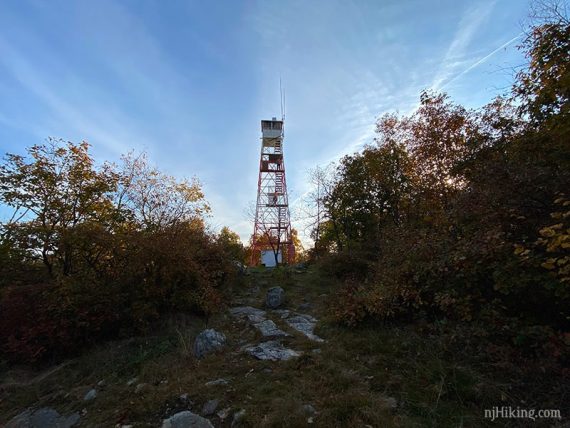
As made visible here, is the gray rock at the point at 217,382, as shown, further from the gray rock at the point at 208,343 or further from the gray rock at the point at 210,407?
the gray rock at the point at 208,343

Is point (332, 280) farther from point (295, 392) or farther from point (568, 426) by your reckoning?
point (568, 426)

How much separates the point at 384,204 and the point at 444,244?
25.0 feet

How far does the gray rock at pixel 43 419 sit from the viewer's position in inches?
157

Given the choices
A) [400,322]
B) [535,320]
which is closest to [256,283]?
[400,322]

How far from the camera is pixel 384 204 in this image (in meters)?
12.3

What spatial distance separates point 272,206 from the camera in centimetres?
1795

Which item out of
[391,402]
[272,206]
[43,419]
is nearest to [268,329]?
[391,402]

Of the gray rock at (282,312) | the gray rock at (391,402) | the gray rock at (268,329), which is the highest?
the gray rock at (282,312)

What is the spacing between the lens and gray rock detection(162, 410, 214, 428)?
3260mm

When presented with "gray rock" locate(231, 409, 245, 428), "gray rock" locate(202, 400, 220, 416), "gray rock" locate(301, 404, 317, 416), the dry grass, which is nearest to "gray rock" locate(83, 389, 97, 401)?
the dry grass

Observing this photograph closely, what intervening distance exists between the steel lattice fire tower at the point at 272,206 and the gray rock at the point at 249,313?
9.06 metres

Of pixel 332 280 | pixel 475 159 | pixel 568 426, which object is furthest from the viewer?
pixel 332 280

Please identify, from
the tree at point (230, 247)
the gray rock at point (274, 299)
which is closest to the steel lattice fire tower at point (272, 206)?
the tree at point (230, 247)

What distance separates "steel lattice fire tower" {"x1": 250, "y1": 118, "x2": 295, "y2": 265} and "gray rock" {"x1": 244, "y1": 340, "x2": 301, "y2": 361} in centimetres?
1171
